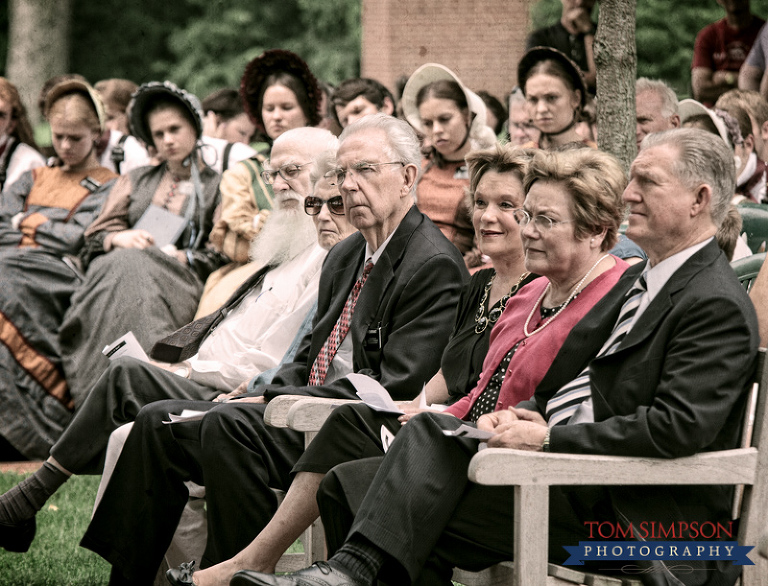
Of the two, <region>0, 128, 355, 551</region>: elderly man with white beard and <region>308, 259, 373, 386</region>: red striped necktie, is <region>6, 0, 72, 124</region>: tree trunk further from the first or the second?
<region>308, 259, 373, 386</region>: red striped necktie

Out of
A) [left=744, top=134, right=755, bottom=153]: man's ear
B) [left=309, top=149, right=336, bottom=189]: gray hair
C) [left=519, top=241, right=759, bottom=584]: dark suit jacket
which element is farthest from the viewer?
[left=744, top=134, right=755, bottom=153]: man's ear

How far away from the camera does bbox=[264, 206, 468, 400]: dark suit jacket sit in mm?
4027

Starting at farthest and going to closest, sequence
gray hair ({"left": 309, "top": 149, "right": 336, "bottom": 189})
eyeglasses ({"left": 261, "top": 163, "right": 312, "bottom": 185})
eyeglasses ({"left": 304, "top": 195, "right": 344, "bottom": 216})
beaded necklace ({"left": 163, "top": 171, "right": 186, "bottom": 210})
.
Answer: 1. beaded necklace ({"left": 163, "top": 171, "right": 186, "bottom": 210})
2. eyeglasses ({"left": 261, "top": 163, "right": 312, "bottom": 185})
3. gray hair ({"left": 309, "top": 149, "right": 336, "bottom": 189})
4. eyeglasses ({"left": 304, "top": 195, "right": 344, "bottom": 216})

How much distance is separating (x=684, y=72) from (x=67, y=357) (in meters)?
13.1

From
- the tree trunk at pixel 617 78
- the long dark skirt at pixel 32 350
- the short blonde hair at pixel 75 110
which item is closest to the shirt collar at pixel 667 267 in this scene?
the tree trunk at pixel 617 78

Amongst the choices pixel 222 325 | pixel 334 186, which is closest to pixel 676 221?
pixel 334 186

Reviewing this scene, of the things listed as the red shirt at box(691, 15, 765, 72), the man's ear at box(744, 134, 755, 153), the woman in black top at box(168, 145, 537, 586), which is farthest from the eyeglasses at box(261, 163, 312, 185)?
the red shirt at box(691, 15, 765, 72)

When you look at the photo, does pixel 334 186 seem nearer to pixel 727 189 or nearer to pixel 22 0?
pixel 727 189

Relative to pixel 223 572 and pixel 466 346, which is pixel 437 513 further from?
pixel 466 346

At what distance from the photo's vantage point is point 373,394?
12.2ft

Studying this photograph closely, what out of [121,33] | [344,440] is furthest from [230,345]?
[121,33]

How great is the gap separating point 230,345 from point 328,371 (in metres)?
0.98

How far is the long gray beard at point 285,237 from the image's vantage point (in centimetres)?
527

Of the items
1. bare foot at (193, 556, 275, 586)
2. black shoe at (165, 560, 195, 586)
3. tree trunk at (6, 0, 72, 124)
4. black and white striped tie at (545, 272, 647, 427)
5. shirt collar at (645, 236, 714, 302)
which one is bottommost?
black shoe at (165, 560, 195, 586)
